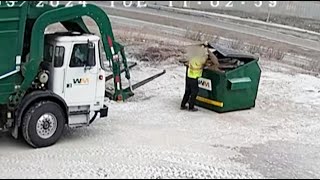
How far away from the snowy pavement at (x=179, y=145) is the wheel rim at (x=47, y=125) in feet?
0.91

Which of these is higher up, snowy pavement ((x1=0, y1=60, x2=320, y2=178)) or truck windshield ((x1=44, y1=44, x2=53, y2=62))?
truck windshield ((x1=44, y1=44, x2=53, y2=62))

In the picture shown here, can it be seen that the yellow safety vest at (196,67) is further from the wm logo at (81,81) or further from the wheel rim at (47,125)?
the wheel rim at (47,125)

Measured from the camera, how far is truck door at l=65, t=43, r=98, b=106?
11664 mm

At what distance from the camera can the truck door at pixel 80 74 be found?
11664mm

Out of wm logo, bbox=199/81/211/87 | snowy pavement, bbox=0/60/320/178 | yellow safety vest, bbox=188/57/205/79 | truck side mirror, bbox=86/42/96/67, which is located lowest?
snowy pavement, bbox=0/60/320/178

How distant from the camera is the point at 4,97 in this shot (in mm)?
11180

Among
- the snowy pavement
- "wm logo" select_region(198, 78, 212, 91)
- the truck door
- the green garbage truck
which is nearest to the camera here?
the snowy pavement

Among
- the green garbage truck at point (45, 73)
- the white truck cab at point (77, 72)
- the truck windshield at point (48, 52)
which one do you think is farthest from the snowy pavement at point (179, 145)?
the truck windshield at point (48, 52)

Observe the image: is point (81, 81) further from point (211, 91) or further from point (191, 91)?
point (211, 91)

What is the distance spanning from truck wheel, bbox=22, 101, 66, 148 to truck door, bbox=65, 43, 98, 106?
1.49 ft

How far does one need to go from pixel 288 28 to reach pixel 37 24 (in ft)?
82.4

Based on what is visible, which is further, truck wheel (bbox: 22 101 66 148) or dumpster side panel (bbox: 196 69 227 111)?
dumpster side panel (bbox: 196 69 227 111)

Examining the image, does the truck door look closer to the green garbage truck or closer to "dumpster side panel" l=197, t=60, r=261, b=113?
the green garbage truck

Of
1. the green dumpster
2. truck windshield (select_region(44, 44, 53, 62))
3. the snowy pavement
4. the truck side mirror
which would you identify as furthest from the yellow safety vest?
truck windshield (select_region(44, 44, 53, 62))
